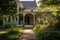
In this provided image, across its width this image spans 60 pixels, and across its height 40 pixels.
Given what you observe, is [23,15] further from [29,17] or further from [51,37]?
[51,37]

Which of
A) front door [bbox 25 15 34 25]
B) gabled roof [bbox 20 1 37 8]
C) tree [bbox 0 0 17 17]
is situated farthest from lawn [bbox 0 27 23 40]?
gabled roof [bbox 20 1 37 8]

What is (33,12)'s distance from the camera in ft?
120

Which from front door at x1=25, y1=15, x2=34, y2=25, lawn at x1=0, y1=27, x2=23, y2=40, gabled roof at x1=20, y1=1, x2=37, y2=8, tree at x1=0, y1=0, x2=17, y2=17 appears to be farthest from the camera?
gabled roof at x1=20, y1=1, x2=37, y2=8

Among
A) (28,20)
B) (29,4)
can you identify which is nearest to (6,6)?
(28,20)

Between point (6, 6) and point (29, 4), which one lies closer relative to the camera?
point (6, 6)

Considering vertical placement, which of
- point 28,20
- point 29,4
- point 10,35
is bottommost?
point 28,20

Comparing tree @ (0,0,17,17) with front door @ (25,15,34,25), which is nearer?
tree @ (0,0,17,17)

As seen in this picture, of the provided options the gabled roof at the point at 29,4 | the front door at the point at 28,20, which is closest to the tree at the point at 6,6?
the front door at the point at 28,20

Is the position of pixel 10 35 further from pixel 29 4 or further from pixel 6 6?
pixel 29 4

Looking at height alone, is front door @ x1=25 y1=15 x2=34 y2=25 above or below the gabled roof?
below

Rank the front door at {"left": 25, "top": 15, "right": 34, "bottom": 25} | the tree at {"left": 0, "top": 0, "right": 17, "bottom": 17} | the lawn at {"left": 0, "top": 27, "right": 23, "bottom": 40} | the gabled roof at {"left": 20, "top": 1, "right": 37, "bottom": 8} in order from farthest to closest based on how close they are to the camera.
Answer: the gabled roof at {"left": 20, "top": 1, "right": 37, "bottom": 8} → the front door at {"left": 25, "top": 15, "right": 34, "bottom": 25} → the lawn at {"left": 0, "top": 27, "right": 23, "bottom": 40} → the tree at {"left": 0, "top": 0, "right": 17, "bottom": 17}

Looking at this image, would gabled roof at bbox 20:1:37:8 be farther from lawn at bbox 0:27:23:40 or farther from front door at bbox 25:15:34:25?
lawn at bbox 0:27:23:40

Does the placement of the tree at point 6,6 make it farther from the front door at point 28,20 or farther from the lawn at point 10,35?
the front door at point 28,20

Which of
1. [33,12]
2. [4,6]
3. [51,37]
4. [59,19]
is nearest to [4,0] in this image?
[4,6]
